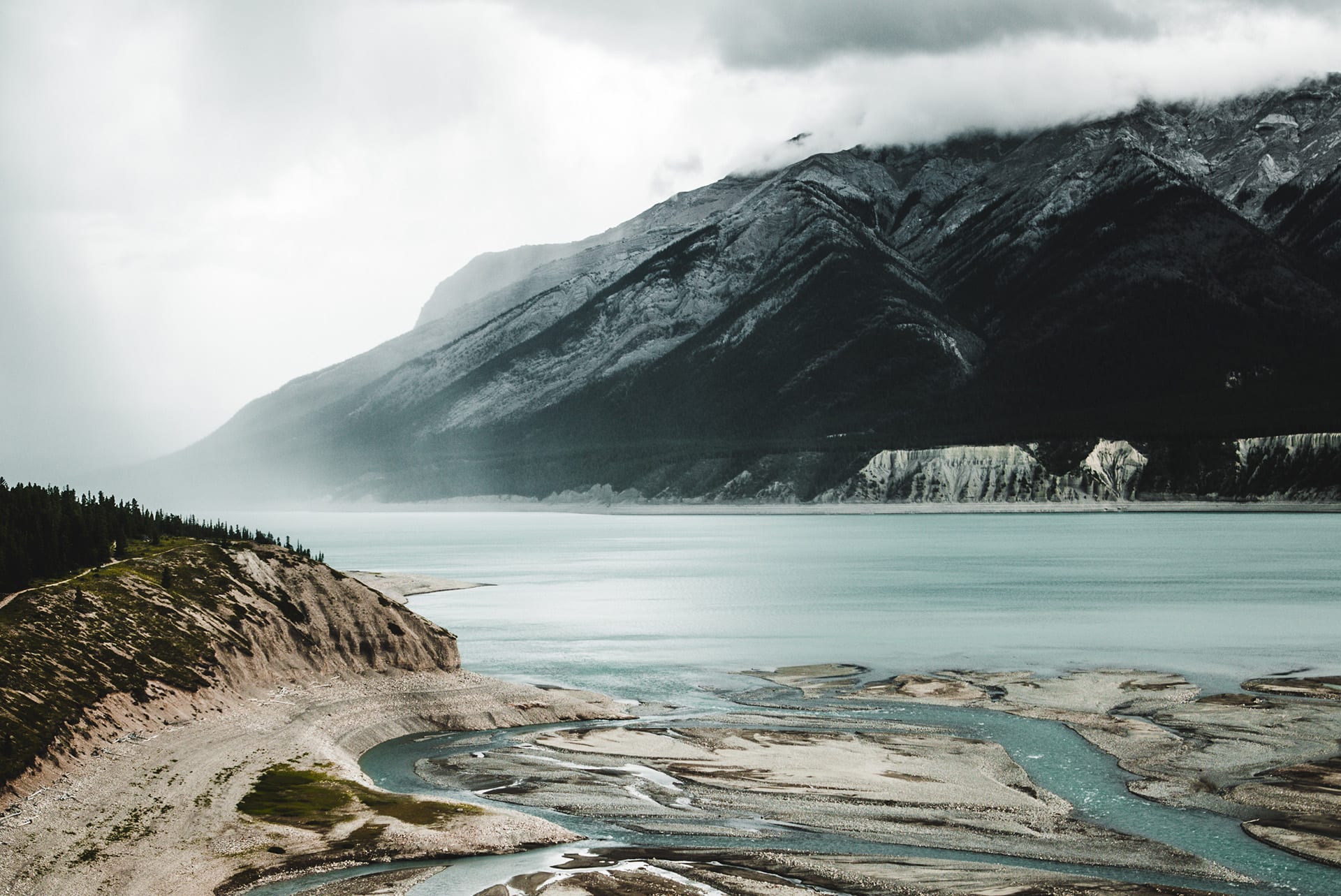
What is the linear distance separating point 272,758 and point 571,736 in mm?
9748

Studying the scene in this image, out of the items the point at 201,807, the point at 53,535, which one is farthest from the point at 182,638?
the point at 201,807

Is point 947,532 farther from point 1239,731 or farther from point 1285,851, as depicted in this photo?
point 1285,851

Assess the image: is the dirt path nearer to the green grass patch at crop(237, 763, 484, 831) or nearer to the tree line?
the tree line

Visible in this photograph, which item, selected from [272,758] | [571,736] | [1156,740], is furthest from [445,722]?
[1156,740]

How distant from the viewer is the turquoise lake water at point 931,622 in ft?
113

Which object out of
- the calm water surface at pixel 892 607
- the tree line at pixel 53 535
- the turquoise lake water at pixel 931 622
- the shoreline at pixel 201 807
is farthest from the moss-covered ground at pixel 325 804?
the calm water surface at pixel 892 607

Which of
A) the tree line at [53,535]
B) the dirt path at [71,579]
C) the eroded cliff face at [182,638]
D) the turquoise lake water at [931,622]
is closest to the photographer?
the eroded cliff face at [182,638]

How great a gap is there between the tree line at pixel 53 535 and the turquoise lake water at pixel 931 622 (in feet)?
46.2

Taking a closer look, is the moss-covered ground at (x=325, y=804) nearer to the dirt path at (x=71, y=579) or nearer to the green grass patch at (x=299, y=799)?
the green grass patch at (x=299, y=799)

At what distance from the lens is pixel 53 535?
1740 inches

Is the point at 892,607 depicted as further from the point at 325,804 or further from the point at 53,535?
the point at 325,804

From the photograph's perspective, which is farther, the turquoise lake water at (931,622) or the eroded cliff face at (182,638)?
the turquoise lake water at (931,622)

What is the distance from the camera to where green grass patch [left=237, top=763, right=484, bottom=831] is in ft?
95.5

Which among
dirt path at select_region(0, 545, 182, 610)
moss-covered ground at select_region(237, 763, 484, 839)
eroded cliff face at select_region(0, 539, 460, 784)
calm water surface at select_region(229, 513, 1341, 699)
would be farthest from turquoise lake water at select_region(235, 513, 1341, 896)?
dirt path at select_region(0, 545, 182, 610)
